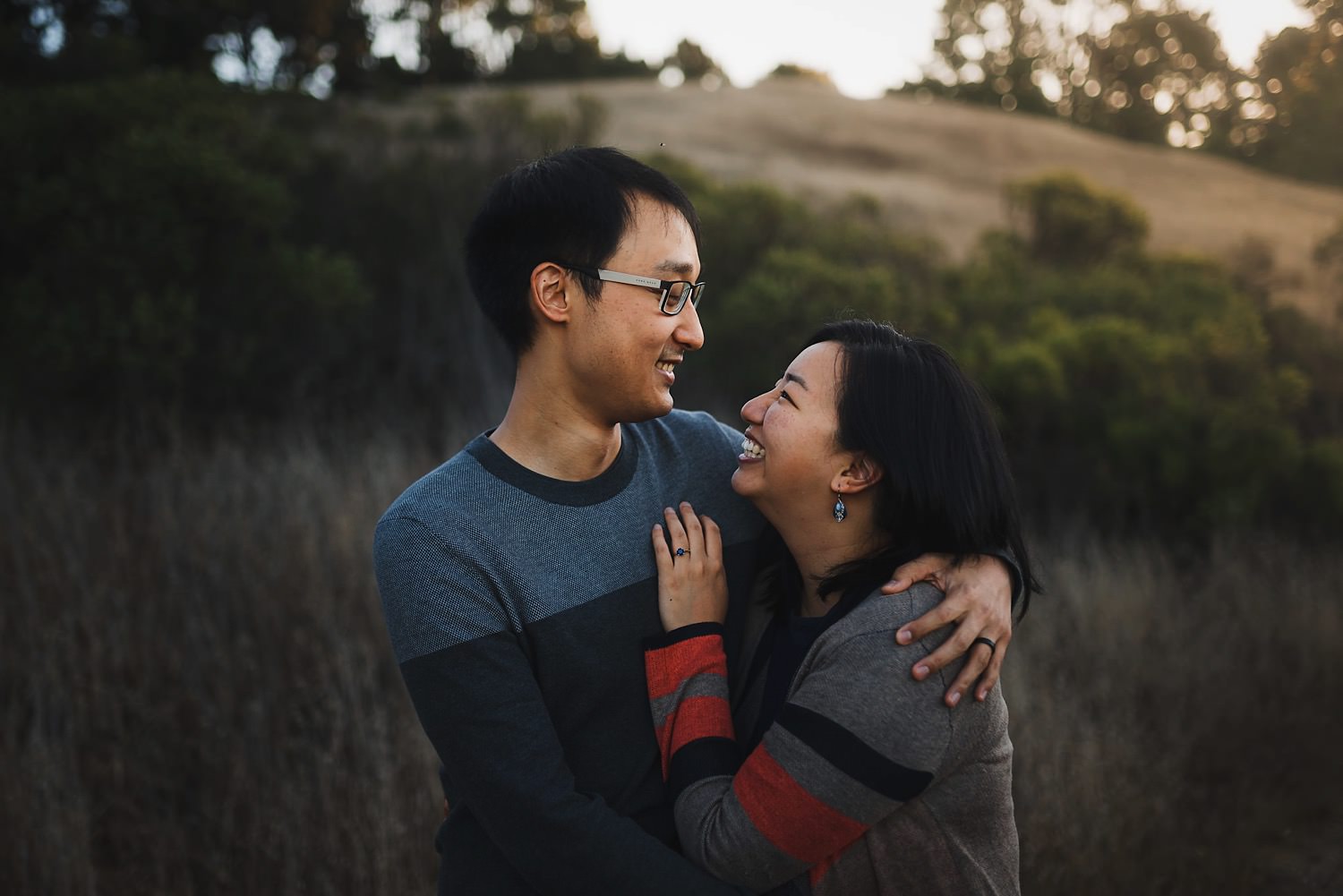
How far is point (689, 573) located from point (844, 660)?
1.25 ft

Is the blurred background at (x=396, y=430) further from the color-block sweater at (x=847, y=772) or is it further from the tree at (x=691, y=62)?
the tree at (x=691, y=62)

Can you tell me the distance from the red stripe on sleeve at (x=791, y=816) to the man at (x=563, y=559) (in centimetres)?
16

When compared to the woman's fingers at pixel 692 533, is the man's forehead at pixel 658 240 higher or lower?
higher

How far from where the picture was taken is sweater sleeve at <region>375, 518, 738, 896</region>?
1717mm

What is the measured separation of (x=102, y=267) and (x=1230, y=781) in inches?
316

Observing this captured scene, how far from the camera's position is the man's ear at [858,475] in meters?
2.01

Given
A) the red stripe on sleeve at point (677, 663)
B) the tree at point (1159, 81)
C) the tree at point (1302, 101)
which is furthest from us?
the tree at point (1159, 81)

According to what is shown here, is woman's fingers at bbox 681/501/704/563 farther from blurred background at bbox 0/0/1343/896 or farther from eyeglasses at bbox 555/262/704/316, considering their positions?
blurred background at bbox 0/0/1343/896

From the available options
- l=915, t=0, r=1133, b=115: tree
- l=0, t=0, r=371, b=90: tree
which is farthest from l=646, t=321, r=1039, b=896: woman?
l=915, t=0, r=1133, b=115: tree

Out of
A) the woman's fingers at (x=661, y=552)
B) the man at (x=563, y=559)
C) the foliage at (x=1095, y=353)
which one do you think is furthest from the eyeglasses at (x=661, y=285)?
the foliage at (x=1095, y=353)

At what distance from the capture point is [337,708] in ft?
12.9

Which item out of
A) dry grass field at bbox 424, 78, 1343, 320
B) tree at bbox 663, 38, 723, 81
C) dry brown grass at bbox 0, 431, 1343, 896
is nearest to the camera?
dry brown grass at bbox 0, 431, 1343, 896

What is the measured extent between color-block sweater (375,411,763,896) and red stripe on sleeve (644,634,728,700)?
47mm

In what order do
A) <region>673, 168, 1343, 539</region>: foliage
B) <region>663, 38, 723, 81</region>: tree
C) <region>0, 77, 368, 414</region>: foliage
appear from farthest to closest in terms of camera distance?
<region>663, 38, 723, 81</region>: tree → <region>0, 77, 368, 414</region>: foliage → <region>673, 168, 1343, 539</region>: foliage
